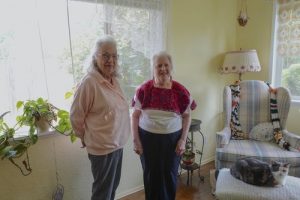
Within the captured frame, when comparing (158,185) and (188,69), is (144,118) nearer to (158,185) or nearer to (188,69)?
(158,185)

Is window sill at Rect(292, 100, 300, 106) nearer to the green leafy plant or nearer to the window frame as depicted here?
the window frame

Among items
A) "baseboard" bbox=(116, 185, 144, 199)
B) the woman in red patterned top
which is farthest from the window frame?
"baseboard" bbox=(116, 185, 144, 199)

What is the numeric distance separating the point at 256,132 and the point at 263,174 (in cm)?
93

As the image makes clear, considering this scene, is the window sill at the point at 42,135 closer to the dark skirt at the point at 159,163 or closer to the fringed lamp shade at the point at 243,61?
the dark skirt at the point at 159,163

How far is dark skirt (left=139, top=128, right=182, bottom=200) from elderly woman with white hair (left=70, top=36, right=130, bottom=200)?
0.25m

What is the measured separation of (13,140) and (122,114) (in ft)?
2.48

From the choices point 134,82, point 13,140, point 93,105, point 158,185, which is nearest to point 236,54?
point 134,82

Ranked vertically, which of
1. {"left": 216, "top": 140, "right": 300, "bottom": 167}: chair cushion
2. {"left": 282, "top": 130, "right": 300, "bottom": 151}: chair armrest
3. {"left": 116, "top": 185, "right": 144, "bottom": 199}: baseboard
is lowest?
{"left": 116, "top": 185, "right": 144, "bottom": 199}: baseboard

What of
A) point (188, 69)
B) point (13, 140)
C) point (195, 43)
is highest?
point (195, 43)

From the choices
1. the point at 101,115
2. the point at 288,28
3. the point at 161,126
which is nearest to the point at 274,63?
the point at 288,28

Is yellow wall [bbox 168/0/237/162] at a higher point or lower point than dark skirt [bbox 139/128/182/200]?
higher

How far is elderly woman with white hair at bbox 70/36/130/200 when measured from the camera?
56.6 inches

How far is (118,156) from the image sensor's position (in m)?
1.59

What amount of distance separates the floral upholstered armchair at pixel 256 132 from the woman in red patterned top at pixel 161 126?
0.70 meters
